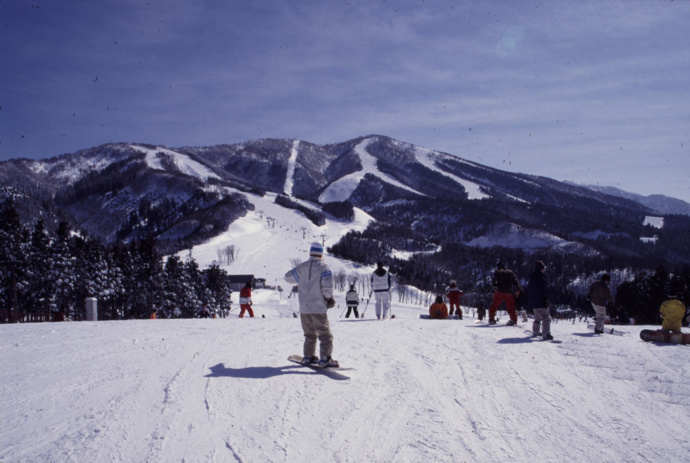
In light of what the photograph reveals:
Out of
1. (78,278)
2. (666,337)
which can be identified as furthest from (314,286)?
(78,278)

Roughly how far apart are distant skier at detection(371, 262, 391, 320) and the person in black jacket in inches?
220

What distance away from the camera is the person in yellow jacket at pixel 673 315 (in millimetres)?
10266

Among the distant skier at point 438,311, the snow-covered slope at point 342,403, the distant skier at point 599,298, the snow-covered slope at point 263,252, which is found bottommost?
the snow-covered slope at point 342,403

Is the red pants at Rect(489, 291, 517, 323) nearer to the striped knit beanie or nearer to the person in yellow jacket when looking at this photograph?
the person in yellow jacket

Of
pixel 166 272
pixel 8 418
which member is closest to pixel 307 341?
pixel 8 418

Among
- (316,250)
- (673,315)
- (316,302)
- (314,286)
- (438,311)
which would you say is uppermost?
(316,250)

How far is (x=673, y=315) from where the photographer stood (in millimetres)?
10297

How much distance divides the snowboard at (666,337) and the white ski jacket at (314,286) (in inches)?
324

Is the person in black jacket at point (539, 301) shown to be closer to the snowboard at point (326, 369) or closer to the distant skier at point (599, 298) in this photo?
the distant skier at point (599, 298)

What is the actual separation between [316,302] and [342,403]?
2073mm

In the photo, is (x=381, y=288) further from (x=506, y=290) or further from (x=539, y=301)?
(x=539, y=301)

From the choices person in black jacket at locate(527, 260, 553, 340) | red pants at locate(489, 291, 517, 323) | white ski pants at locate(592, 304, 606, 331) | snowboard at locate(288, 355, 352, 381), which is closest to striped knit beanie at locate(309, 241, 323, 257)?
snowboard at locate(288, 355, 352, 381)

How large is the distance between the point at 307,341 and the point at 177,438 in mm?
3242

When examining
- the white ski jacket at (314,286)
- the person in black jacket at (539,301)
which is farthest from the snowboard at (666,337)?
the white ski jacket at (314,286)
